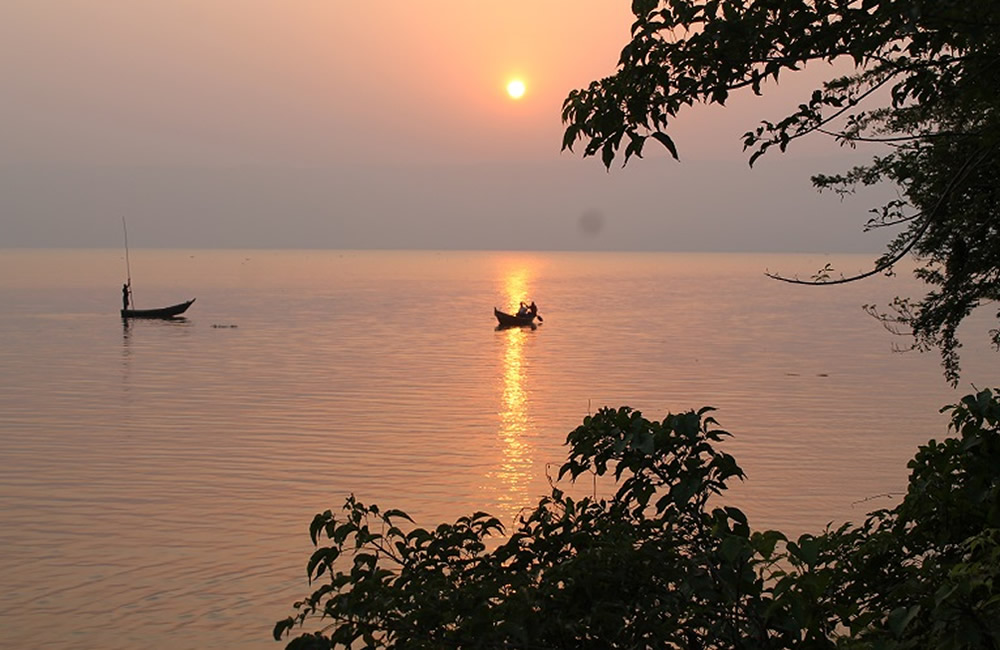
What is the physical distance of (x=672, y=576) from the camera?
522 centimetres

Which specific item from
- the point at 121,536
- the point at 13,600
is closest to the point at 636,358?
→ the point at 121,536

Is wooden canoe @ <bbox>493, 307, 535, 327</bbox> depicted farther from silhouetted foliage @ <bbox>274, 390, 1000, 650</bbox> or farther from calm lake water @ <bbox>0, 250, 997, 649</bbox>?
silhouetted foliage @ <bbox>274, 390, 1000, 650</bbox>

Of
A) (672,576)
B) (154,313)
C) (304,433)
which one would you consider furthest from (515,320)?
(672,576)

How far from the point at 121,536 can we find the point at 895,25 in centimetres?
1628

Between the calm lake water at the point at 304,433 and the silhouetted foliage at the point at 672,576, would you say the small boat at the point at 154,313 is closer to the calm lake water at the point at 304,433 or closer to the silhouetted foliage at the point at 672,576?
the calm lake water at the point at 304,433

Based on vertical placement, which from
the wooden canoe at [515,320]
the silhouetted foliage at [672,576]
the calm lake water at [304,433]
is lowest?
the calm lake water at [304,433]

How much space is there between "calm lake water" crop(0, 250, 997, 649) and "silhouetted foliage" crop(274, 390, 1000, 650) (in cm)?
226

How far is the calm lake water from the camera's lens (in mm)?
16469

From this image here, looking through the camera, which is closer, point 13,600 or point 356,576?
point 356,576

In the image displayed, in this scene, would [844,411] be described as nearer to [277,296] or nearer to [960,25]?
[960,25]

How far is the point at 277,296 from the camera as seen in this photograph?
385 ft

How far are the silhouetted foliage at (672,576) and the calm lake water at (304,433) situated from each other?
89.0 inches

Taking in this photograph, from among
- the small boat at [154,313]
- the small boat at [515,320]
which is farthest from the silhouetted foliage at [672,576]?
the small boat at [154,313]

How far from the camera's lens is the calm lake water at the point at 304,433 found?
1647 cm
